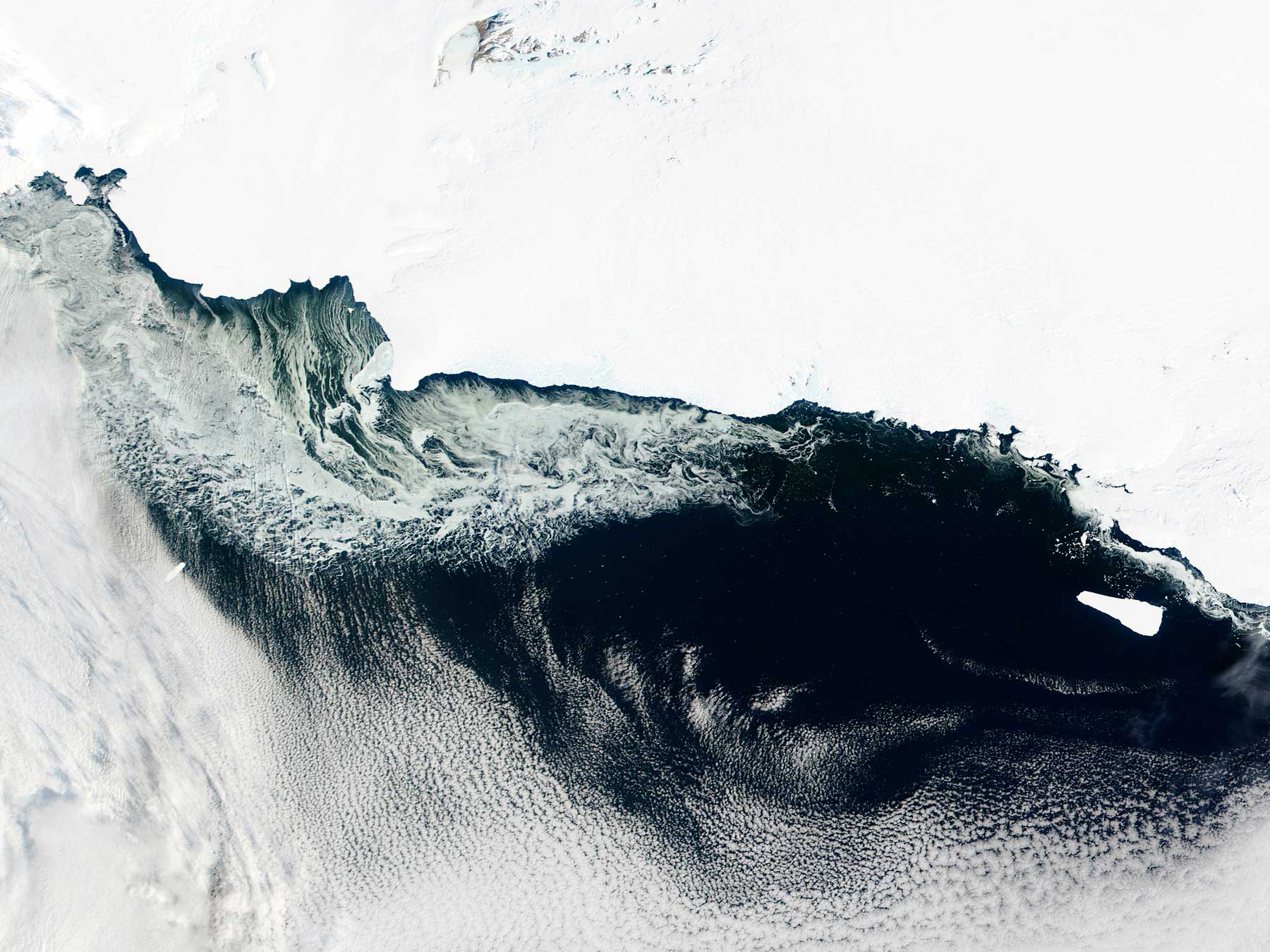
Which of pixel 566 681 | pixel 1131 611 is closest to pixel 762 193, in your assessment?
pixel 566 681

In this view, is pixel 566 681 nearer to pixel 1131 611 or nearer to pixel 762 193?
→ pixel 762 193

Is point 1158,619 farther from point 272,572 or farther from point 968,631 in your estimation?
point 272,572

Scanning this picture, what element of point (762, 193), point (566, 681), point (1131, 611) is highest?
point (762, 193)

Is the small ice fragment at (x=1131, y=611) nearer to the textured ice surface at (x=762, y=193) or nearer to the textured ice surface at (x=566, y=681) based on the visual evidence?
the textured ice surface at (x=566, y=681)

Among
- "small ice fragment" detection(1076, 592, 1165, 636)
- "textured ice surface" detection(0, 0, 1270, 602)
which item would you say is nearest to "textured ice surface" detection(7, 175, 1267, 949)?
"small ice fragment" detection(1076, 592, 1165, 636)

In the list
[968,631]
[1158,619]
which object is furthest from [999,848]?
[1158,619]

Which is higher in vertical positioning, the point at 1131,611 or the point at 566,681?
the point at 1131,611

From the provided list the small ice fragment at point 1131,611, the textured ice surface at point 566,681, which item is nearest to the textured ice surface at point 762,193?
the textured ice surface at point 566,681

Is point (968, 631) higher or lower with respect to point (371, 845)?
higher

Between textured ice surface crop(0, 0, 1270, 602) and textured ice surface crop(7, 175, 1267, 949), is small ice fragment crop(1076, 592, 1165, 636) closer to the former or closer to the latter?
textured ice surface crop(7, 175, 1267, 949)
